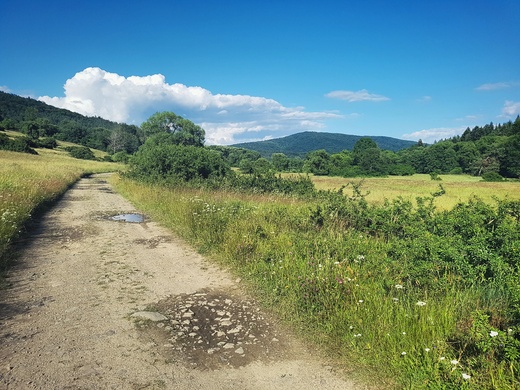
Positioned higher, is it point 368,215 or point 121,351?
point 368,215

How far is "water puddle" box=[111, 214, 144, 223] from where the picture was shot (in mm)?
12450

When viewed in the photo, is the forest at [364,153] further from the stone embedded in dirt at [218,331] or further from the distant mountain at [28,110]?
the stone embedded in dirt at [218,331]

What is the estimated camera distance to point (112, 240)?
9.20 m

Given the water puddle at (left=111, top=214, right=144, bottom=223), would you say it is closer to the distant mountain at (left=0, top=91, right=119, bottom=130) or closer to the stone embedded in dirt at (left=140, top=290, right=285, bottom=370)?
the stone embedded in dirt at (left=140, top=290, right=285, bottom=370)

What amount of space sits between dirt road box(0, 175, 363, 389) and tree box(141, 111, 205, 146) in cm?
6787

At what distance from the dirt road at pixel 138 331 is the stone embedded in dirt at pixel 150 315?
0.01 meters

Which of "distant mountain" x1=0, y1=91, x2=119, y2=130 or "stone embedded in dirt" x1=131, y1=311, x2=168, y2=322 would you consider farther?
"distant mountain" x1=0, y1=91, x2=119, y2=130

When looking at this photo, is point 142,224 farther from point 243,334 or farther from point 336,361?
point 336,361

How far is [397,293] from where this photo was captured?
184 inches

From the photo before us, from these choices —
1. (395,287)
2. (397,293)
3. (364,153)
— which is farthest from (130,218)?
(364,153)

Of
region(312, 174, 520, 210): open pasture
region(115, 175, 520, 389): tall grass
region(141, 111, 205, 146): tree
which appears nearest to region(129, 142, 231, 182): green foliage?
region(312, 174, 520, 210): open pasture

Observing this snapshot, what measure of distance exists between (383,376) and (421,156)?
119721mm

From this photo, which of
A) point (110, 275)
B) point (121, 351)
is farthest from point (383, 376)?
point (110, 275)

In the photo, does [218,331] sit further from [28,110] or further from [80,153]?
[28,110]
